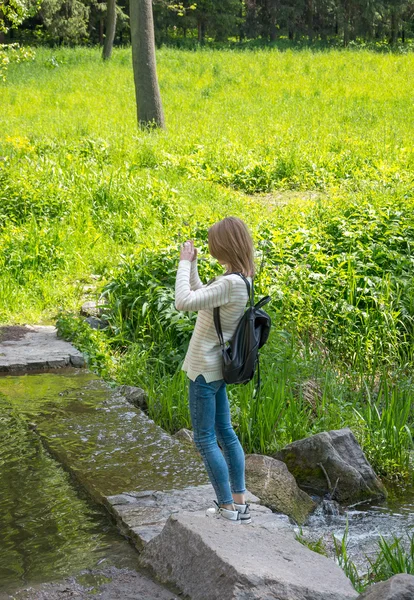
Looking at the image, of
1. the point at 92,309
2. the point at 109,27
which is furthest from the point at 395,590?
the point at 109,27

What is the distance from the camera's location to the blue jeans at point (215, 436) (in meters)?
3.86

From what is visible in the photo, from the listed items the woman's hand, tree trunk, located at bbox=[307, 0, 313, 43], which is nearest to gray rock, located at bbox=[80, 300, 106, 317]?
the woman's hand

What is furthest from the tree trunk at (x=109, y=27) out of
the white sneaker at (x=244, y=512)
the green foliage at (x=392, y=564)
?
the green foliage at (x=392, y=564)

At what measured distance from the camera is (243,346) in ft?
12.5

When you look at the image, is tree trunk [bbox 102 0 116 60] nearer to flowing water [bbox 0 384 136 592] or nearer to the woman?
flowing water [bbox 0 384 136 592]

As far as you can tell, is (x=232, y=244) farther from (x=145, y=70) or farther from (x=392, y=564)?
(x=145, y=70)

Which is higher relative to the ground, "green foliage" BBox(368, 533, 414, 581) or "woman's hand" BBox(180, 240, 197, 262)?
"woman's hand" BBox(180, 240, 197, 262)

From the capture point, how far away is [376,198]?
11328 millimetres

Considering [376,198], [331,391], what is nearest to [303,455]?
[331,391]

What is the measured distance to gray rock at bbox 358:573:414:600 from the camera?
2.73 m

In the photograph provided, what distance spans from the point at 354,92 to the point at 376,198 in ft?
37.9

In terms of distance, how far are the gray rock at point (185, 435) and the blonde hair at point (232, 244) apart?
1934mm

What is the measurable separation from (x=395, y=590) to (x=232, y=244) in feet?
5.66

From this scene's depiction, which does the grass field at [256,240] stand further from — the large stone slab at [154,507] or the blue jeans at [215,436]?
the blue jeans at [215,436]
